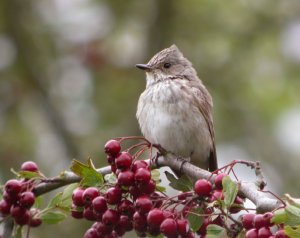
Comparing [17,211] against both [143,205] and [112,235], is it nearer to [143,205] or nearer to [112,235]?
[112,235]

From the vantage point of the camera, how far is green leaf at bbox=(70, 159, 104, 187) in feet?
11.8

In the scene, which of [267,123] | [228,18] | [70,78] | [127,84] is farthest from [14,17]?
[267,123]

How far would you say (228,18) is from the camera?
10359 mm

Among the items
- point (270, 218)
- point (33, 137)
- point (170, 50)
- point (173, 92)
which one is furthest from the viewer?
point (33, 137)

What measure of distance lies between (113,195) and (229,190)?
59cm

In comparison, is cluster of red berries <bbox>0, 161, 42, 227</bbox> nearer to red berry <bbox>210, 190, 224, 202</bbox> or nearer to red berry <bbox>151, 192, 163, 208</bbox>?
red berry <bbox>151, 192, 163, 208</bbox>

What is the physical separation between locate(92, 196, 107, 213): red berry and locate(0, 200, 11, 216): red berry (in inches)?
22.9

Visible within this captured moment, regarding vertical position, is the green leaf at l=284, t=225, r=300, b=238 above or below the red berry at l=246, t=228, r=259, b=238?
below

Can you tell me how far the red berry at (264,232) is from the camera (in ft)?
9.96

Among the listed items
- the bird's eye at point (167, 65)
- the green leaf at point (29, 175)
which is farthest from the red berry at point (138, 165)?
the bird's eye at point (167, 65)

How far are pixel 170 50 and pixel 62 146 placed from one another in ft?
9.38

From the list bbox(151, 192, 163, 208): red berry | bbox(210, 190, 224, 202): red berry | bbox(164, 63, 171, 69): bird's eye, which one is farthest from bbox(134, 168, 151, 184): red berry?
bbox(164, 63, 171, 69): bird's eye

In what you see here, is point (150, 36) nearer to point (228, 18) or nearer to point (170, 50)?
point (228, 18)

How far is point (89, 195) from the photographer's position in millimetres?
3518
